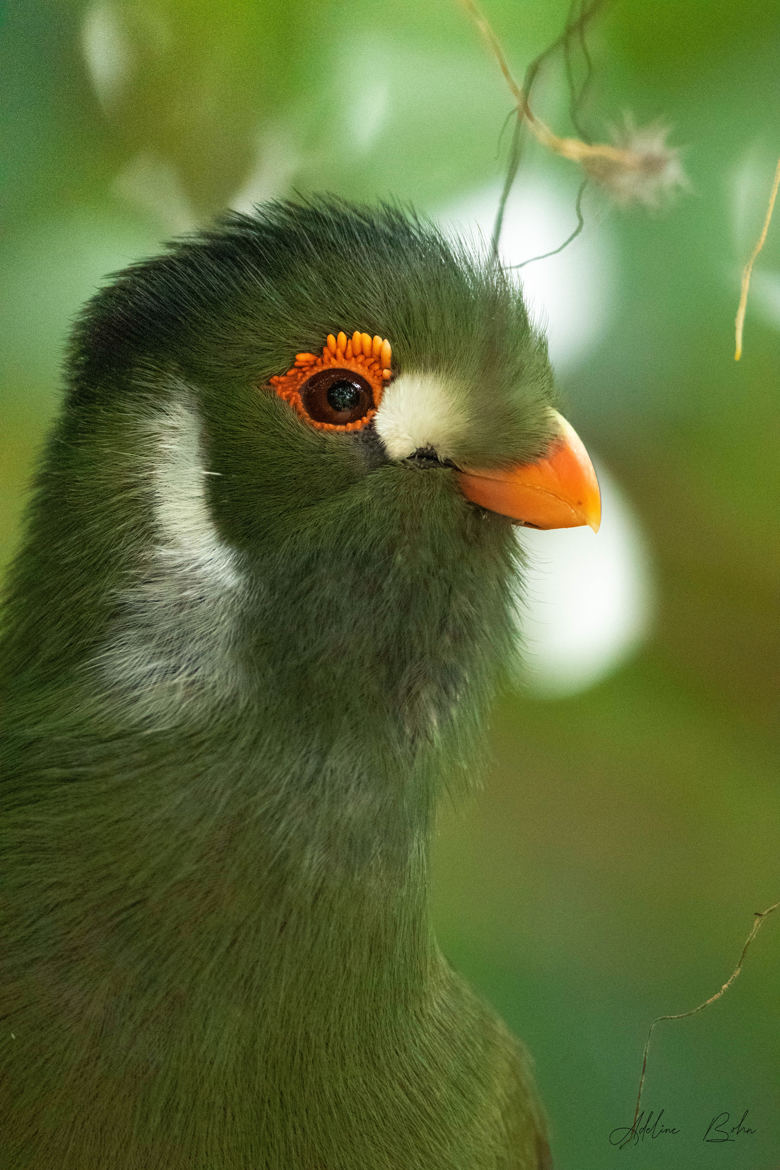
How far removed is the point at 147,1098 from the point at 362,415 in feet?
2.22

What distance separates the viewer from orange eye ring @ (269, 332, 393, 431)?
1.01 meters

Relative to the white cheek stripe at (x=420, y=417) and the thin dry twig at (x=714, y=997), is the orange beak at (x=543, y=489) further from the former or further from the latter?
the thin dry twig at (x=714, y=997)

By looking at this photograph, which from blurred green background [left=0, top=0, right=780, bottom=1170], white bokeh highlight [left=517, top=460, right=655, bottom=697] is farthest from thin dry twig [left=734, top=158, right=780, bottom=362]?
white bokeh highlight [left=517, top=460, right=655, bottom=697]

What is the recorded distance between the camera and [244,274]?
3.49 feet

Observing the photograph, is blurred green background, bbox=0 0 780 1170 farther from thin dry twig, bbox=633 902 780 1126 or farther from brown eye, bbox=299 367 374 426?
brown eye, bbox=299 367 374 426

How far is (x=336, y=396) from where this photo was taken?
39.9 inches

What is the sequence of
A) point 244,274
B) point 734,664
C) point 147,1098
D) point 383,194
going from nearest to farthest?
point 147,1098, point 244,274, point 383,194, point 734,664

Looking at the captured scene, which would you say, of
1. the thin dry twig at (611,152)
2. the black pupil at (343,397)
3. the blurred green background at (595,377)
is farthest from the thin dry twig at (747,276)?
the black pupil at (343,397)

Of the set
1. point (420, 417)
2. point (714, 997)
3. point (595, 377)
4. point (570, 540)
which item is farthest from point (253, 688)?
point (714, 997)

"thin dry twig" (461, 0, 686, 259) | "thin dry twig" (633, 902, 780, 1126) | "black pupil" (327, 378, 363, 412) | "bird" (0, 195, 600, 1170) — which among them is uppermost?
"thin dry twig" (461, 0, 686, 259)

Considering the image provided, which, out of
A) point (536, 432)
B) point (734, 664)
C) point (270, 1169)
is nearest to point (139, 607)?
point (536, 432)

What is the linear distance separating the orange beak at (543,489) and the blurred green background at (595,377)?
20cm

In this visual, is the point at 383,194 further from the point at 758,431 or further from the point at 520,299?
the point at 758,431

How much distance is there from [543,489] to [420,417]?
15cm
